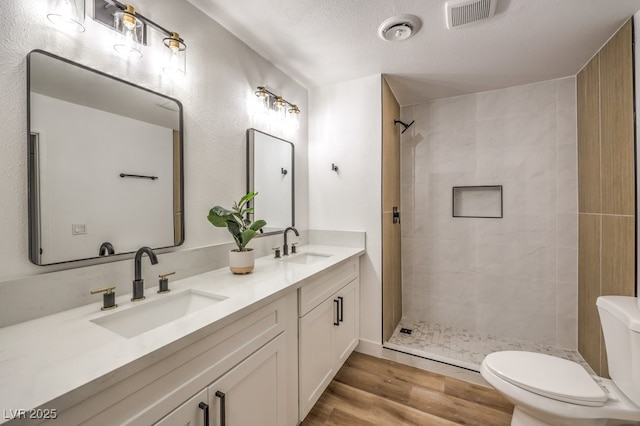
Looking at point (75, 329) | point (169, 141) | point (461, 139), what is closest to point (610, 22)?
point (461, 139)

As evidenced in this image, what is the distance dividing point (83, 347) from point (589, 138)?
10.1 ft

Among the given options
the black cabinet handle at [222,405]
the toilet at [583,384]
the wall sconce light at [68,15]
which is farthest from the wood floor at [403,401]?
the wall sconce light at [68,15]

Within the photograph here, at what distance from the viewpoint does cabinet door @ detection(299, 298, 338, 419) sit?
143 cm

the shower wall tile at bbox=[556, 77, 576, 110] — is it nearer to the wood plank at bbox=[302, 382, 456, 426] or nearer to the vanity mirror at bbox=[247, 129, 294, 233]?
the vanity mirror at bbox=[247, 129, 294, 233]

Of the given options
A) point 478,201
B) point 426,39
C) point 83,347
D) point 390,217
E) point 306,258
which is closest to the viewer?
point 83,347

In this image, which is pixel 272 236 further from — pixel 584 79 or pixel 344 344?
pixel 584 79

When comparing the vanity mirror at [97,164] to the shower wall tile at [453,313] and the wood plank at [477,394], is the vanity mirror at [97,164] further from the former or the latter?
the shower wall tile at [453,313]

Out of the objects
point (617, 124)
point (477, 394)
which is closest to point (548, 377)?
point (477, 394)

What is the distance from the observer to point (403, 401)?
1725 mm

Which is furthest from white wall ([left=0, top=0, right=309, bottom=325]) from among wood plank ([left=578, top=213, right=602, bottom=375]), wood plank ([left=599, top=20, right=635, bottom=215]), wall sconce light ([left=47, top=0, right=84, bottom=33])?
wood plank ([left=578, top=213, right=602, bottom=375])

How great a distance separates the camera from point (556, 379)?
4.13 feet

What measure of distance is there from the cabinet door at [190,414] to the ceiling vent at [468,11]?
208 centimetres

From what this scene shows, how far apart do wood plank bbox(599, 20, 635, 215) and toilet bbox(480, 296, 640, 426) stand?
0.70m

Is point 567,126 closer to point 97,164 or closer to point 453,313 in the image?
point 453,313
